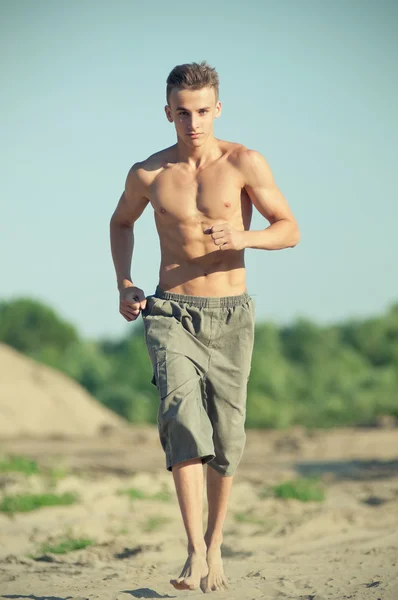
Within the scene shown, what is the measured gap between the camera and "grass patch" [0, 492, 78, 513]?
7314mm

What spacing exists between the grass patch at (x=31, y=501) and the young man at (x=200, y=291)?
10.4ft

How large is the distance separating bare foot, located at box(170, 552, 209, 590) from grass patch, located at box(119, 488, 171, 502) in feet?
12.7

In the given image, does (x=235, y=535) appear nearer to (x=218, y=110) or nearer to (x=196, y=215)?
(x=196, y=215)

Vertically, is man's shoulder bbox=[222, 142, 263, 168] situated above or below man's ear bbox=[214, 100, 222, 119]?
below

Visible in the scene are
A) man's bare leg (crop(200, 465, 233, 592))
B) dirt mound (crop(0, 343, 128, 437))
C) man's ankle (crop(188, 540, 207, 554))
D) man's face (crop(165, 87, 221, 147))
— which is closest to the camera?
man's ankle (crop(188, 540, 207, 554))

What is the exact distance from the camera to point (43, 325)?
22.0 meters

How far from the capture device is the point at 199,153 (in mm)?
4352

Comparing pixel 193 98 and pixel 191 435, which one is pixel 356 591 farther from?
pixel 193 98

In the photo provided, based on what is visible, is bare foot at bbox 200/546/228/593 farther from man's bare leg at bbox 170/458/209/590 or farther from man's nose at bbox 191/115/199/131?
man's nose at bbox 191/115/199/131

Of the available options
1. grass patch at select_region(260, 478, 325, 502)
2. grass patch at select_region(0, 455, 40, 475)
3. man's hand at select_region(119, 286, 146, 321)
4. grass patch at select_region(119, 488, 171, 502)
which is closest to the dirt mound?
grass patch at select_region(0, 455, 40, 475)

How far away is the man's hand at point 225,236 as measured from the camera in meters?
4.00

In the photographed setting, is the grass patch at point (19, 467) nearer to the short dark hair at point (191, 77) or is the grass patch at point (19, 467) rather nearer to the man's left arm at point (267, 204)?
the man's left arm at point (267, 204)

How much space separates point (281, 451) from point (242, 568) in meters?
8.09

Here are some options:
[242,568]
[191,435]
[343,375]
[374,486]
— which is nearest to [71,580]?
[242,568]
